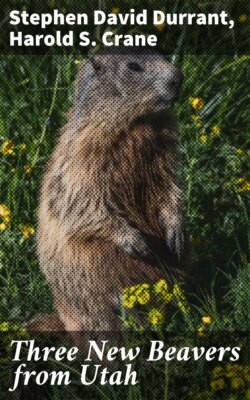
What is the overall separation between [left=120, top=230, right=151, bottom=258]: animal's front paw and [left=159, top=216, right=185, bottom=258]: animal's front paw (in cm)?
14

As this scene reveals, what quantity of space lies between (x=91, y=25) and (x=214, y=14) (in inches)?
27.7

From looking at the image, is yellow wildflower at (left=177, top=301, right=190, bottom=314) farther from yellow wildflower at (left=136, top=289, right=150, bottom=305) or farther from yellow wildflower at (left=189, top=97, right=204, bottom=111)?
yellow wildflower at (left=189, top=97, right=204, bottom=111)

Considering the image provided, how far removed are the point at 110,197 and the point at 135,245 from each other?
0.25 m

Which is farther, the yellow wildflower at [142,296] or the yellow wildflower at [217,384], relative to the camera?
the yellow wildflower at [142,296]

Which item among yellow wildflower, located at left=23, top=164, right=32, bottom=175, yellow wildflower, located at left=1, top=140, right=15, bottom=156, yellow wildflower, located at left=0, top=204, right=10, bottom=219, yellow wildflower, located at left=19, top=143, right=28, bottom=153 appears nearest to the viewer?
yellow wildflower, located at left=0, top=204, right=10, bottom=219

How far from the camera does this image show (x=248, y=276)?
4.32 metres

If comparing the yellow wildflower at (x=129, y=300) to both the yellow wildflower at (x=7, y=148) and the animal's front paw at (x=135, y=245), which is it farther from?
the yellow wildflower at (x=7, y=148)

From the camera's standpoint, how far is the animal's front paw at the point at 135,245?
4348 millimetres

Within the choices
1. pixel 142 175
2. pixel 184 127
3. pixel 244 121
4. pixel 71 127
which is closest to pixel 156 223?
pixel 142 175

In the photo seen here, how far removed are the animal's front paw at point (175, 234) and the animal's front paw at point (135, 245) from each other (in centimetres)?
14

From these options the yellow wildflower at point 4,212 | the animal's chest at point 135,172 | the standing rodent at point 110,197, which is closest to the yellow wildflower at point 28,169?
the yellow wildflower at point 4,212

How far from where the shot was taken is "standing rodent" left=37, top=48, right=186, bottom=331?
4.36 meters

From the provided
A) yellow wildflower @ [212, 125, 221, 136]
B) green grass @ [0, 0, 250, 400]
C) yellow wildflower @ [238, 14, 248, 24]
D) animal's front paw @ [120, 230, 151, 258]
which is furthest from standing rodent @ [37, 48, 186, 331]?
A: yellow wildflower @ [238, 14, 248, 24]

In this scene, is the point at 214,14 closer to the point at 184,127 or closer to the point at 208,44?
Result: the point at 208,44
